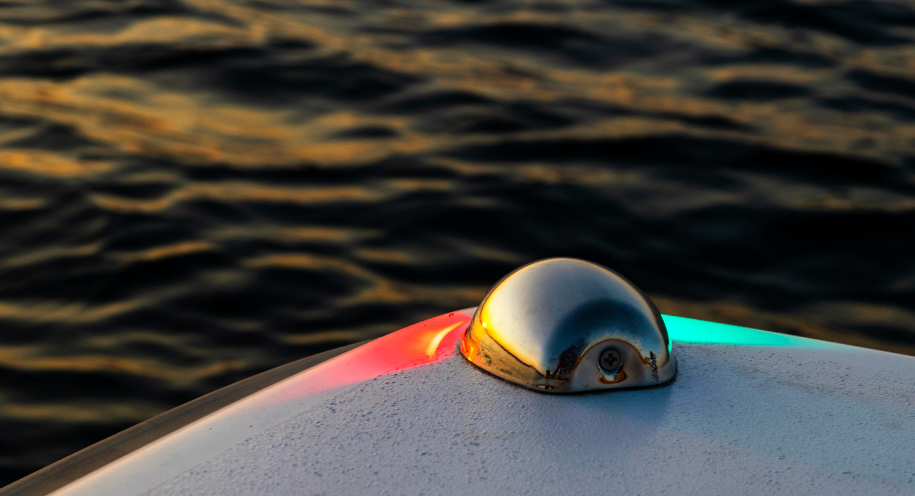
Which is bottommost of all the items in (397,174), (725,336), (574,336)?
(397,174)

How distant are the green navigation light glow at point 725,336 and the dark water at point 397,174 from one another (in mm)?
1318

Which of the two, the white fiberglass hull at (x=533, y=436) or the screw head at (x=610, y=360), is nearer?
the white fiberglass hull at (x=533, y=436)

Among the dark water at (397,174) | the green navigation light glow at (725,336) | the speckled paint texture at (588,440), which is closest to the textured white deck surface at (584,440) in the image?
the speckled paint texture at (588,440)

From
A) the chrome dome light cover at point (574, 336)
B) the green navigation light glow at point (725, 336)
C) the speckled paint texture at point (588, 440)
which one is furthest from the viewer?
the green navigation light glow at point (725, 336)

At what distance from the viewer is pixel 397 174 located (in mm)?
3232

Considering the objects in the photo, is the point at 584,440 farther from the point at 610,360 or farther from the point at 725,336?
the point at 725,336

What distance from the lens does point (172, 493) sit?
0.84m

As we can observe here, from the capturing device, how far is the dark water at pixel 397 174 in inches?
97.6

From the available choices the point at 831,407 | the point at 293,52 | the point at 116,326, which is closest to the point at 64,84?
the point at 293,52

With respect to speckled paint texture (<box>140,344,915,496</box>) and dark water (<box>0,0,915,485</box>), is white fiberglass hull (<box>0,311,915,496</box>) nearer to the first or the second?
speckled paint texture (<box>140,344,915,496</box>)

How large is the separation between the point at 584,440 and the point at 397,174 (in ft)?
7.83

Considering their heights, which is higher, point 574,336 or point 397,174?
point 574,336

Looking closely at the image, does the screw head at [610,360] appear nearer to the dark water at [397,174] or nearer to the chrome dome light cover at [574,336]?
the chrome dome light cover at [574,336]

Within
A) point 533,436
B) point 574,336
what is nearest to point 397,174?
point 574,336
